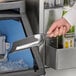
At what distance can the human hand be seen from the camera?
4.06ft

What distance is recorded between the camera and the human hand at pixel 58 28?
124 centimetres

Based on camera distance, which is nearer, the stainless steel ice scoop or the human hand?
the stainless steel ice scoop

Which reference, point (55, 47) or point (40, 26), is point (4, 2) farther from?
point (55, 47)

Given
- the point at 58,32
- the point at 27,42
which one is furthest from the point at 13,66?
the point at 58,32

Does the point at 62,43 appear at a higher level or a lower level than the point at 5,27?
lower

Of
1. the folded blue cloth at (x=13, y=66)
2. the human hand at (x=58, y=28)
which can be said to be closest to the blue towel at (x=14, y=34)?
the folded blue cloth at (x=13, y=66)

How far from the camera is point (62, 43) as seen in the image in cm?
133

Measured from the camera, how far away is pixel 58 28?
1.26 meters

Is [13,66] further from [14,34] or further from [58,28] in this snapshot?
[58,28]

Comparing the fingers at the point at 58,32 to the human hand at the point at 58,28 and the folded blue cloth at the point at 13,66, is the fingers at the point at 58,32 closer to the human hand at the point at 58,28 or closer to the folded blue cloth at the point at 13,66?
the human hand at the point at 58,28

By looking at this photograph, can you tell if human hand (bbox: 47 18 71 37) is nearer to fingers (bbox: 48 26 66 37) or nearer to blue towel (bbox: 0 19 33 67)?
fingers (bbox: 48 26 66 37)

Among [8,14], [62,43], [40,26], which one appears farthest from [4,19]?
[62,43]

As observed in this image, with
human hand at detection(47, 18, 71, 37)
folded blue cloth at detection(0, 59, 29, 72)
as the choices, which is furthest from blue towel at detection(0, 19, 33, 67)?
human hand at detection(47, 18, 71, 37)

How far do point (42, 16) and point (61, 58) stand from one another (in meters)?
0.23
